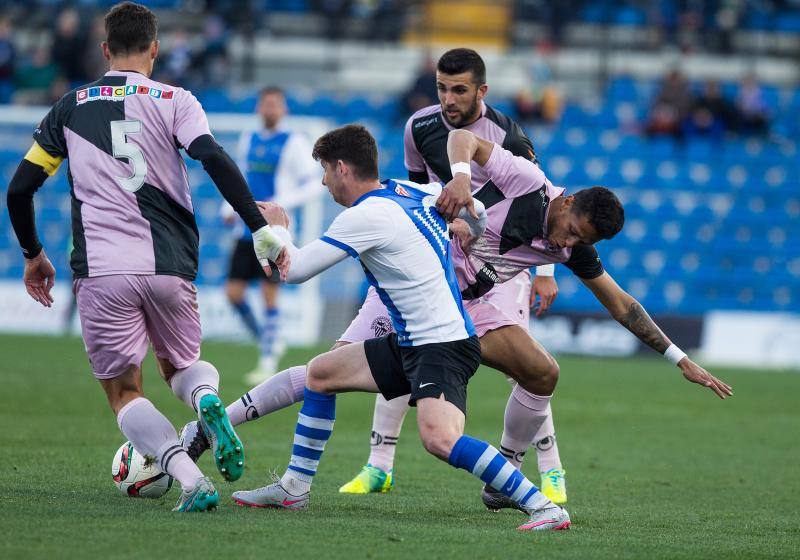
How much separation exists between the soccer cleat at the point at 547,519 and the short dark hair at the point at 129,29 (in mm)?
3024

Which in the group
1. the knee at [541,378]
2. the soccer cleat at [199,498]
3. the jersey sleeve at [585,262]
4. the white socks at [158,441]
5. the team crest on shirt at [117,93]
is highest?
the team crest on shirt at [117,93]

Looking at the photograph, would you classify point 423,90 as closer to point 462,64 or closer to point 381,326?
point 462,64

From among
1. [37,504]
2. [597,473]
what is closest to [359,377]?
[37,504]

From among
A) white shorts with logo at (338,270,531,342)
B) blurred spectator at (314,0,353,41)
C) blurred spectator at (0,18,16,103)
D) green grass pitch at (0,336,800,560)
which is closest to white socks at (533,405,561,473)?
green grass pitch at (0,336,800,560)

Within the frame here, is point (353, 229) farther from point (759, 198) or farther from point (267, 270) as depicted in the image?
point (759, 198)

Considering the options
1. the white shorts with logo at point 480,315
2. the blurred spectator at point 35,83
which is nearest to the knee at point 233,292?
the white shorts with logo at point 480,315

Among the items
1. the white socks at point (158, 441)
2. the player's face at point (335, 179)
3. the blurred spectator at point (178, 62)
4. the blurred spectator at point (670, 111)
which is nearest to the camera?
the white socks at point (158, 441)

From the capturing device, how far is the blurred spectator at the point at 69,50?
22.6 meters

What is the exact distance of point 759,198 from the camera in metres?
22.6

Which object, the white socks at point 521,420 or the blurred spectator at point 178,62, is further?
the blurred spectator at point 178,62

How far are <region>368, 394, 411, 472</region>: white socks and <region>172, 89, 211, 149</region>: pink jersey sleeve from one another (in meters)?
2.13

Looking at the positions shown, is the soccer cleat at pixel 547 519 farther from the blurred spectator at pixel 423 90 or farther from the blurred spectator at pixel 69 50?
the blurred spectator at pixel 69 50

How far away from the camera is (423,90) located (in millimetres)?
21250

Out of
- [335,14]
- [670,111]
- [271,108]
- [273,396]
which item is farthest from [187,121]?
[335,14]
